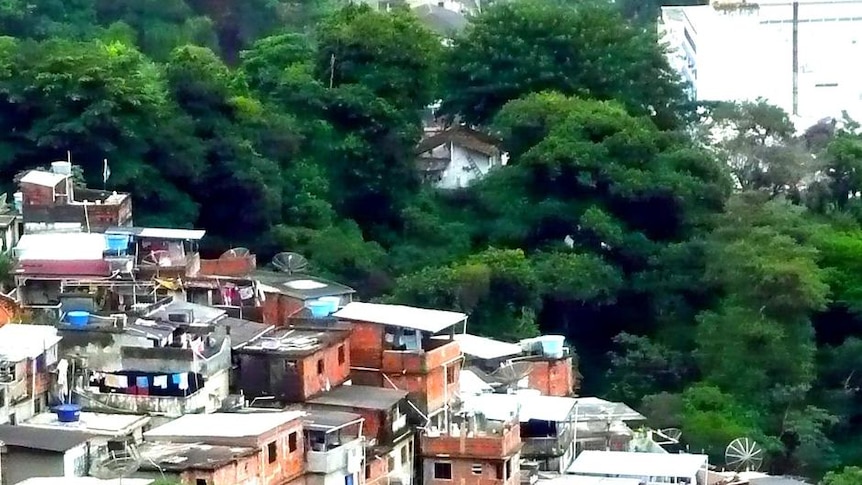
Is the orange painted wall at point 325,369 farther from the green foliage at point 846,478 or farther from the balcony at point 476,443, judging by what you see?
the green foliage at point 846,478

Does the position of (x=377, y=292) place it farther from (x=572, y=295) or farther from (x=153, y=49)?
(x=153, y=49)

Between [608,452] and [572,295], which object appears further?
[572,295]

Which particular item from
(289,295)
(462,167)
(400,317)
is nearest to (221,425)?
(400,317)

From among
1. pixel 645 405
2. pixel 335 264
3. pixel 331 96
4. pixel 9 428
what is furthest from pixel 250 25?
pixel 9 428

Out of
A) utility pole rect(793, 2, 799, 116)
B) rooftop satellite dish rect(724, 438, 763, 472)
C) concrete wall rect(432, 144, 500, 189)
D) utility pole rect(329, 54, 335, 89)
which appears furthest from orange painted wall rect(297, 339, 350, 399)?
utility pole rect(793, 2, 799, 116)

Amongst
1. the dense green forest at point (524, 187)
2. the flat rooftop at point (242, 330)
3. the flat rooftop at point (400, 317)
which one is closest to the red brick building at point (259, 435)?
the flat rooftop at point (242, 330)
